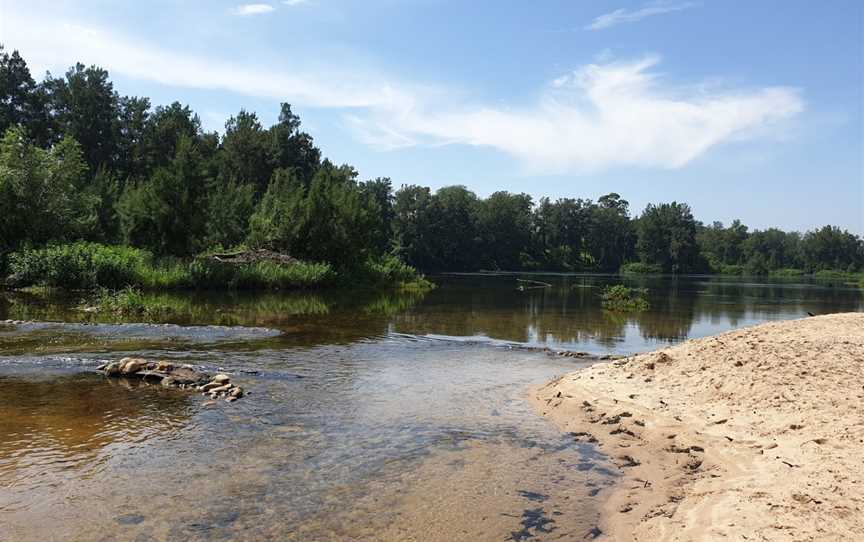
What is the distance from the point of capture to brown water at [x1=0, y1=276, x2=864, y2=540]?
→ 7.10 metres

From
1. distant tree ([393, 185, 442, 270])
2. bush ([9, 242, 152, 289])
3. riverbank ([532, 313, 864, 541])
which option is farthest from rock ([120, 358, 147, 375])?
distant tree ([393, 185, 442, 270])

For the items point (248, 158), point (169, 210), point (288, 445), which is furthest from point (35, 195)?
point (248, 158)

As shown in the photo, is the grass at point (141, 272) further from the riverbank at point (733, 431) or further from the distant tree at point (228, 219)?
the riverbank at point (733, 431)

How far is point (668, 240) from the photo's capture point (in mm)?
159625

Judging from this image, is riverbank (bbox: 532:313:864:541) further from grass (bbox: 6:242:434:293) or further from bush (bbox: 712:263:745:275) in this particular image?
bush (bbox: 712:263:745:275)

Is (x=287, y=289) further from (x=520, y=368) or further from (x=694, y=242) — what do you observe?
(x=694, y=242)

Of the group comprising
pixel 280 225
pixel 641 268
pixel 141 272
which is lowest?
pixel 641 268

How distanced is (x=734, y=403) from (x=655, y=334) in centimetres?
1608

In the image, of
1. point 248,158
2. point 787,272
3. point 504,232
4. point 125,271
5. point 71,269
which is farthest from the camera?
point 787,272

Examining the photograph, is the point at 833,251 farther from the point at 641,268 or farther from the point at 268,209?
the point at 268,209

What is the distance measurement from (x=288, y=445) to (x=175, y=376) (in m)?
5.37

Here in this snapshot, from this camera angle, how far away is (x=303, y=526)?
6.97 meters

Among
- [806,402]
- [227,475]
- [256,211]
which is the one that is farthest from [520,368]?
[256,211]

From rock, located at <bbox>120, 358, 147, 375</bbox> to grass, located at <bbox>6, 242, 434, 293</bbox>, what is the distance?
19.6 m
